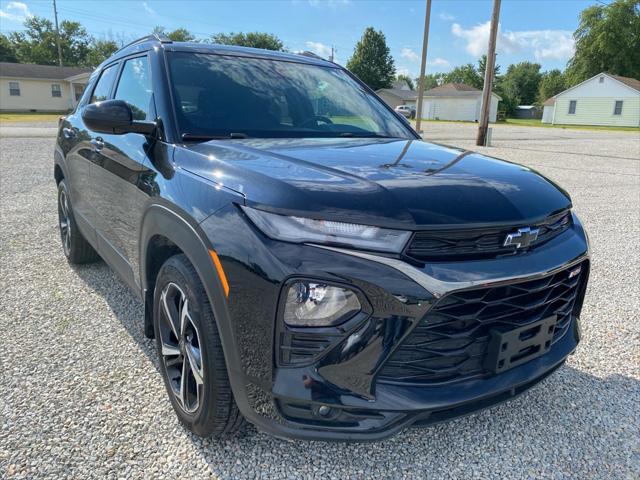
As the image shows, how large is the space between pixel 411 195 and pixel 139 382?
1.88m

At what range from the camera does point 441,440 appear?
231cm

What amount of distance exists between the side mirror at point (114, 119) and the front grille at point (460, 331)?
5.55ft

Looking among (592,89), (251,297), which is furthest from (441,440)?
(592,89)

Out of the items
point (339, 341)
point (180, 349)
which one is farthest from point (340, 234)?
point (180, 349)

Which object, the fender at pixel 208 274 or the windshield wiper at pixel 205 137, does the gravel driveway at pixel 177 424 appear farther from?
the windshield wiper at pixel 205 137

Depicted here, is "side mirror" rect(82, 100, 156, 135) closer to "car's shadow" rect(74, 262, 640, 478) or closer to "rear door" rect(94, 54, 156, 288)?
"rear door" rect(94, 54, 156, 288)

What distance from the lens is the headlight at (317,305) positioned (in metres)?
1.64

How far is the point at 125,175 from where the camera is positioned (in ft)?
9.06

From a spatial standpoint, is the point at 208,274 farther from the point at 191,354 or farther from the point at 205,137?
the point at 205,137

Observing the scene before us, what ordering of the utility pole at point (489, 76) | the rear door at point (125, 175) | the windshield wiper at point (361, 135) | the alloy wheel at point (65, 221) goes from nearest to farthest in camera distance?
the rear door at point (125, 175) < the windshield wiper at point (361, 135) < the alloy wheel at point (65, 221) < the utility pole at point (489, 76)

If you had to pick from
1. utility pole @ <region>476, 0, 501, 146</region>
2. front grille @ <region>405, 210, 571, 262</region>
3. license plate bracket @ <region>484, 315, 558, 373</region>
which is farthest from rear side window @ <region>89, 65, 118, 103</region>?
utility pole @ <region>476, 0, 501, 146</region>

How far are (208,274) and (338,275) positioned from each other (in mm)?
554

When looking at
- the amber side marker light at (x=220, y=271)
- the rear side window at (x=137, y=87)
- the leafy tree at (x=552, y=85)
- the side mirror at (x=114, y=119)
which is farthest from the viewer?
the leafy tree at (x=552, y=85)

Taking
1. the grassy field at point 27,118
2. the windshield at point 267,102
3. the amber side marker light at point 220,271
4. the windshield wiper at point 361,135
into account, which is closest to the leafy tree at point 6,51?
the grassy field at point 27,118
